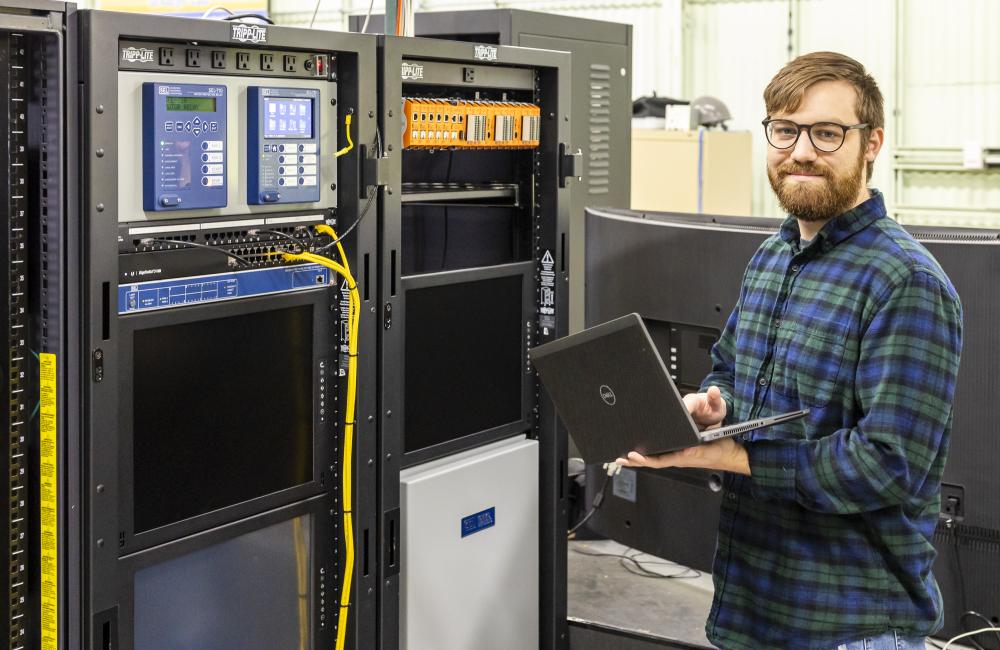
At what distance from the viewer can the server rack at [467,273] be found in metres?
2.22

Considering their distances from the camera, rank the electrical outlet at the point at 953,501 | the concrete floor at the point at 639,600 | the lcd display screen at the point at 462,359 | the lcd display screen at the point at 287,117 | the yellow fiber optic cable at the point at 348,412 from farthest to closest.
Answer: the concrete floor at the point at 639,600
the lcd display screen at the point at 462,359
the electrical outlet at the point at 953,501
the yellow fiber optic cable at the point at 348,412
the lcd display screen at the point at 287,117

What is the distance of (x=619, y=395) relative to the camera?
1689 millimetres

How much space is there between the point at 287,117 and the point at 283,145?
0.16 ft

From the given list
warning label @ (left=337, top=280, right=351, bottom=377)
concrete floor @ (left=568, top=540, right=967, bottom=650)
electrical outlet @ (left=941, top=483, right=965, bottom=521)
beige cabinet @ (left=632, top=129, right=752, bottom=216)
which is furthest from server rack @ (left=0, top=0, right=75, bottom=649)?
beige cabinet @ (left=632, top=129, right=752, bottom=216)

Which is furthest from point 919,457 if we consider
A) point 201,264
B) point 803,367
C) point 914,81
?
point 914,81

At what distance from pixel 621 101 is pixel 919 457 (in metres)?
2.28

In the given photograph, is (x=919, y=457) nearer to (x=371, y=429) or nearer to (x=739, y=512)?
(x=739, y=512)

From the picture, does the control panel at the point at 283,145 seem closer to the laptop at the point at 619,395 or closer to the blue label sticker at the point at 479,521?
the laptop at the point at 619,395

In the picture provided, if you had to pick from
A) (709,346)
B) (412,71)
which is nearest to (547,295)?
(709,346)

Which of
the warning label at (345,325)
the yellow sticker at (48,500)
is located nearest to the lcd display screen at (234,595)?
the yellow sticker at (48,500)

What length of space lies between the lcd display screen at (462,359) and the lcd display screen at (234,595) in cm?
34

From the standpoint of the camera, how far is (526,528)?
2604 mm

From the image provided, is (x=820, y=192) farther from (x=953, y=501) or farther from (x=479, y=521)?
(x=479, y=521)

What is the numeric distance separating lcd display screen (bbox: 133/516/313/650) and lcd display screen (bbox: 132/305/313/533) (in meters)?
0.10
